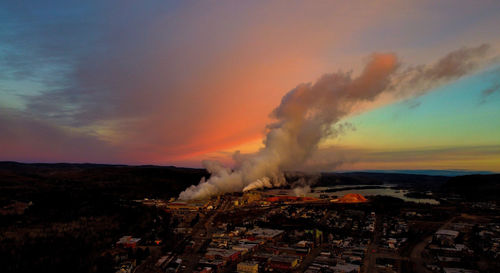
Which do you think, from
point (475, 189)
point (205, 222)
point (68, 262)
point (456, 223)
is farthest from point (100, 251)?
point (475, 189)

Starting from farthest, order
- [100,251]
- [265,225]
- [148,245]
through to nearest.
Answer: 1. [265,225]
2. [148,245]
3. [100,251]

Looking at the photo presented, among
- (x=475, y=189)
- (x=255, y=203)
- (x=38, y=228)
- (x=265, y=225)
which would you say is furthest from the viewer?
(x=475, y=189)

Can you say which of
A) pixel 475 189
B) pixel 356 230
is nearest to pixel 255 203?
pixel 356 230

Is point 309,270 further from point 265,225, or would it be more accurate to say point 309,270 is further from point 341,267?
point 265,225

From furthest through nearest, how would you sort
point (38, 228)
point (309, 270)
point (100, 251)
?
point (38, 228) < point (100, 251) < point (309, 270)

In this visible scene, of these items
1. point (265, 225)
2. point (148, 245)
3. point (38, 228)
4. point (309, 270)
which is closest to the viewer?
point (309, 270)

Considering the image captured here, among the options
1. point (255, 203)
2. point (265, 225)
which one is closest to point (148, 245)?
point (265, 225)

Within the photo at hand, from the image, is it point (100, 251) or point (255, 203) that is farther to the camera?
point (255, 203)

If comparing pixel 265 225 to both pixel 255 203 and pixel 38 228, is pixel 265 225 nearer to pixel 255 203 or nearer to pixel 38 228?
pixel 255 203

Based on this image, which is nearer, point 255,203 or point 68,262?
point 68,262
